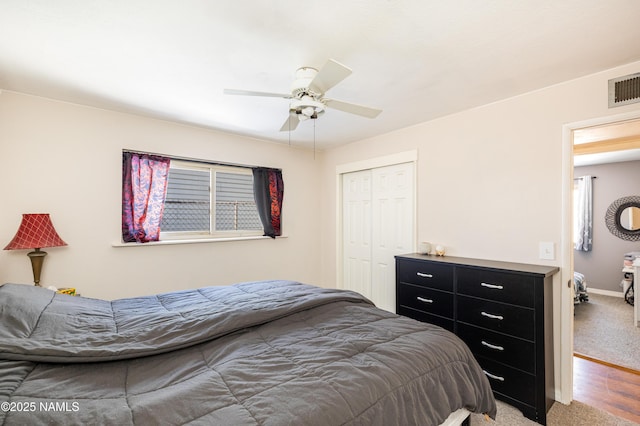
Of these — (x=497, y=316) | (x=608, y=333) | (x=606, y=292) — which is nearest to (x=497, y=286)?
(x=497, y=316)

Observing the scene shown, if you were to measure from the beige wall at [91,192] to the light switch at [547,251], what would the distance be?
3.08 m

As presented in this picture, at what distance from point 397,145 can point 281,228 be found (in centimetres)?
189

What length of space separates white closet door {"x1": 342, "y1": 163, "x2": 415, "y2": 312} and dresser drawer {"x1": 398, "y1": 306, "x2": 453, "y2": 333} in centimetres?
71

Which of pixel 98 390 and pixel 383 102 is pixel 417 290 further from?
pixel 98 390

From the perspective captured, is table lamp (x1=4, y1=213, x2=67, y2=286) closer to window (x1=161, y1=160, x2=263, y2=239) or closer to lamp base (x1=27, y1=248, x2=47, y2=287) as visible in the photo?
lamp base (x1=27, y1=248, x2=47, y2=287)

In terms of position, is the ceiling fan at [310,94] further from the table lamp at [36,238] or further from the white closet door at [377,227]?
the table lamp at [36,238]

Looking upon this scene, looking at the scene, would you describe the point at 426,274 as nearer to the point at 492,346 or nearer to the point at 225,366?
the point at 492,346

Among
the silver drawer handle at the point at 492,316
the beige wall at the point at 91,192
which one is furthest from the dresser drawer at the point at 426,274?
the beige wall at the point at 91,192

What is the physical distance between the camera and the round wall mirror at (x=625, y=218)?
206 inches

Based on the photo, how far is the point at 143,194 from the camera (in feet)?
9.96

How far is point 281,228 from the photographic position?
4.12 m

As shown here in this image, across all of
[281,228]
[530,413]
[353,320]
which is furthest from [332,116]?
[530,413]

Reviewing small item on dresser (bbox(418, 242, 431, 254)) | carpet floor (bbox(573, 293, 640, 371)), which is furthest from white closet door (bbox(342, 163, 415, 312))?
carpet floor (bbox(573, 293, 640, 371))

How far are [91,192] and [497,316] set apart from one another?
3.68 m
